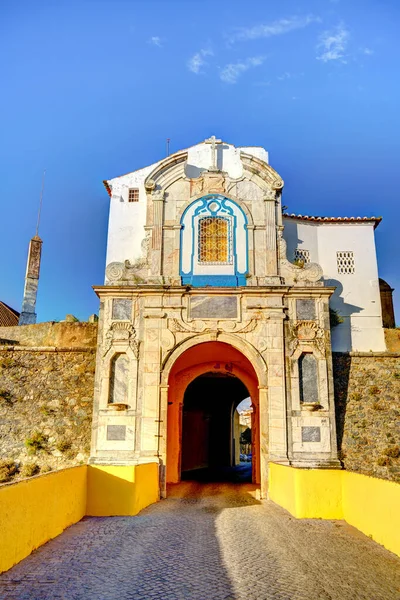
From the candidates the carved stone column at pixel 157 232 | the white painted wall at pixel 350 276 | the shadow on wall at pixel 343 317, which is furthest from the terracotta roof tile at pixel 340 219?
the carved stone column at pixel 157 232

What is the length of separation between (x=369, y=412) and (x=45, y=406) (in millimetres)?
8814

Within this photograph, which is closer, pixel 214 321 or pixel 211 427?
pixel 214 321

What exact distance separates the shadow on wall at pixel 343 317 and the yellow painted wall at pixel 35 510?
33.3 feet

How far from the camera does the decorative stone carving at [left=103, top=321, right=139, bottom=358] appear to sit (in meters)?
12.9

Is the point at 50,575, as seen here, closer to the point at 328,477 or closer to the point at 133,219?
the point at 328,477

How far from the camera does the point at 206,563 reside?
6.04 m

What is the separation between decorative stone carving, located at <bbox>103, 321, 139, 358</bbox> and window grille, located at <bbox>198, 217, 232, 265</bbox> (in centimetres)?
278

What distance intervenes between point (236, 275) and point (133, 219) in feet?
16.6

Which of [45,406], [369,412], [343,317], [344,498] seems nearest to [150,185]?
[45,406]

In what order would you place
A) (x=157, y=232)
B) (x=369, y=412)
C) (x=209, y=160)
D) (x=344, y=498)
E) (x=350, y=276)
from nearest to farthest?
(x=344, y=498)
(x=369, y=412)
(x=157, y=232)
(x=209, y=160)
(x=350, y=276)

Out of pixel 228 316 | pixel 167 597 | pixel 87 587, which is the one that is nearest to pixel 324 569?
pixel 167 597

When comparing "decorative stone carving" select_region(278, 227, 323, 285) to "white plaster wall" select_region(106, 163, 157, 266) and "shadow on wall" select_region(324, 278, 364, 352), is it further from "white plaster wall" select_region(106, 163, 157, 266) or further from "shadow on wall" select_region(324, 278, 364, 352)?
"white plaster wall" select_region(106, 163, 157, 266)

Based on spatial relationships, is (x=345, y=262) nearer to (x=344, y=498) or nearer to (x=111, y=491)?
(x=344, y=498)

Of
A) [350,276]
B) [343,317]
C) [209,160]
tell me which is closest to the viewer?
[209,160]
